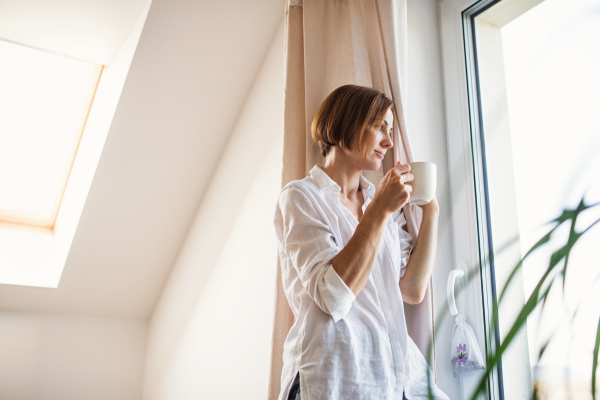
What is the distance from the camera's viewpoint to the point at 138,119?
232cm

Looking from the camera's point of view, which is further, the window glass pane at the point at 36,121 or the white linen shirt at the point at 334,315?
the window glass pane at the point at 36,121

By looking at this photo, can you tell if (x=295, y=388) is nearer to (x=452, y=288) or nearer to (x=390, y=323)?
(x=390, y=323)

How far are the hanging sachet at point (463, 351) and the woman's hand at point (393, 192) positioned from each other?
0.49m

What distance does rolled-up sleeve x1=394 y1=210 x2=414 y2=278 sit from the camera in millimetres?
1343

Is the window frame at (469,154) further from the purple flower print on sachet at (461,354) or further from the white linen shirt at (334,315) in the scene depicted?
the white linen shirt at (334,315)

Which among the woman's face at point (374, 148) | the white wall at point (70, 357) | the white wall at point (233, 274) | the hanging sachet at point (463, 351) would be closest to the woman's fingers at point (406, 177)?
the woman's face at point (374, 148)

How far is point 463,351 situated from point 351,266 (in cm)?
55

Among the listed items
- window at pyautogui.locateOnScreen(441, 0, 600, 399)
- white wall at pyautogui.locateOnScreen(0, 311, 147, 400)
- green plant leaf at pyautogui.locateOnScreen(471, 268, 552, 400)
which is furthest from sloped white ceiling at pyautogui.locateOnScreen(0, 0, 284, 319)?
green plant leaf at pyautogui.locateOnScreen(471, 268, 552, 400)

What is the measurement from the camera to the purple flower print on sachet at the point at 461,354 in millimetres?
1357

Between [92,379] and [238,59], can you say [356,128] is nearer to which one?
[238,59]

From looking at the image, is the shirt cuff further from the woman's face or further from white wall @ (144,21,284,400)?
white wall @ (144,21,284,400)

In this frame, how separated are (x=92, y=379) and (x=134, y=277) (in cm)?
67

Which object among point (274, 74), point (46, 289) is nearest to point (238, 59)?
point (274, 74)

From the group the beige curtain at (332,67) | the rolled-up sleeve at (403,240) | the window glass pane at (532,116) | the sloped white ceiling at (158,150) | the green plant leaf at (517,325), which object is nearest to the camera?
the green plant leaf at (517,325)
